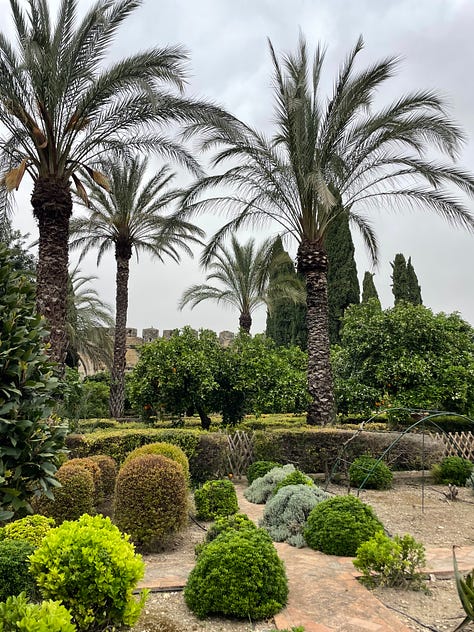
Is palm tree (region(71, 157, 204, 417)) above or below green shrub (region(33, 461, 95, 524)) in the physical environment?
above

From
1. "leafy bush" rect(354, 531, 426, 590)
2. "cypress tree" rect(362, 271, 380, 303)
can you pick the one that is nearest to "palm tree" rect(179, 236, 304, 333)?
"cypress tree" rect(362, 271, 380, 303)

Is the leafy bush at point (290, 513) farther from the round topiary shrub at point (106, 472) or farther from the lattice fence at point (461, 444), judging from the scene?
the lattice fence at point (461, 444)

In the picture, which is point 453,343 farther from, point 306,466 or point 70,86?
point 70,86

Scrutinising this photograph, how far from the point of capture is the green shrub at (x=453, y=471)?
973 cm

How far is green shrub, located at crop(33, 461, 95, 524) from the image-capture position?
5.27 meters

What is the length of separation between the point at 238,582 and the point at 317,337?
26.7 feet

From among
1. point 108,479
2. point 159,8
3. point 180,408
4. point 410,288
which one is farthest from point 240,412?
point 410,288

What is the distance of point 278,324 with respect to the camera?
29.4m

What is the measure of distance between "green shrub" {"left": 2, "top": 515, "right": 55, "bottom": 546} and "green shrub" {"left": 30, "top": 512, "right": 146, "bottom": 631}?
0.98 metres

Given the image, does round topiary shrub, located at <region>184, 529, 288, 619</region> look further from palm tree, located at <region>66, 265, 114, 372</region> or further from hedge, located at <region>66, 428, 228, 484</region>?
palm tree, located at <region>66, 265, 114, 372</region>

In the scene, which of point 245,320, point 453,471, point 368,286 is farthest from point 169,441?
point 368,286

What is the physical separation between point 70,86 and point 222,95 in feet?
10.1

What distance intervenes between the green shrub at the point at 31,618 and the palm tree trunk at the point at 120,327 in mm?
13956

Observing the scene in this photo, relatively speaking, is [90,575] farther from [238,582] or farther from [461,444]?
[461,444]
